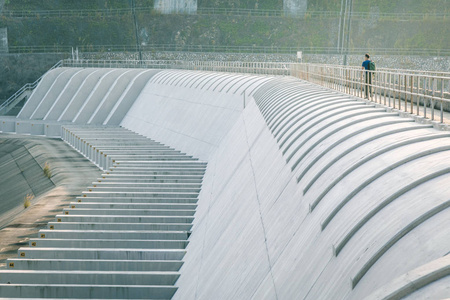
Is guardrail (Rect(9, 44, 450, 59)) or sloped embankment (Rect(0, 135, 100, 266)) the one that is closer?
sloped embankment (Rect(0, 135, 100, 266))

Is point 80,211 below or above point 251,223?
below

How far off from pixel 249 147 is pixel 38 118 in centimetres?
4751

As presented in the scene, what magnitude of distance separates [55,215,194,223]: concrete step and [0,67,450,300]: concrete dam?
4cm

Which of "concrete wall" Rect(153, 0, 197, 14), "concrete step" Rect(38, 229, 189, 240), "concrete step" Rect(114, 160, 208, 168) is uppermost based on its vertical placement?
"concrete wall" Rect(153, 0, 197, 14)

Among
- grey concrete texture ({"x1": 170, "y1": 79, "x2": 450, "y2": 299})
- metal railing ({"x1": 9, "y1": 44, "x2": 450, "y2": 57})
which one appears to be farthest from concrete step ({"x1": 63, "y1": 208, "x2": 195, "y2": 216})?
metal railing ({"x1": 9, "y1": 44, "x2": 450, "y2": 57})

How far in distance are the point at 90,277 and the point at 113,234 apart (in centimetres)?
396

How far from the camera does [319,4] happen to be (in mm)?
104562

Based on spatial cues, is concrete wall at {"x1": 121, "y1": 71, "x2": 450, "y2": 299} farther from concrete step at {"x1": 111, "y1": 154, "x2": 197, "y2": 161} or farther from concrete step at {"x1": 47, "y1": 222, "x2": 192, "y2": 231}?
concrete step at {"x1": 111, "y1": 154, "x2": 197, "y2": 161}

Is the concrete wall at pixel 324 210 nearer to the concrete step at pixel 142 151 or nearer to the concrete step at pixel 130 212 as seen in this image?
the concrete step at pixel 130 212

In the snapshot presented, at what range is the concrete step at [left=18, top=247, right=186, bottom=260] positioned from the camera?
62.4 feet

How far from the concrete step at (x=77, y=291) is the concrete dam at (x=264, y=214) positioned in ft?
0.08

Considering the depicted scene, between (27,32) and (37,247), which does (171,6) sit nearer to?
(27,32)

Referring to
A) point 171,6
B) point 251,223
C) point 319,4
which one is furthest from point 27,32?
point 251,223

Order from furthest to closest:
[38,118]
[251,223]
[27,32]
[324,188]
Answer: [27,32], [38,118], [251,223], [324,188]
